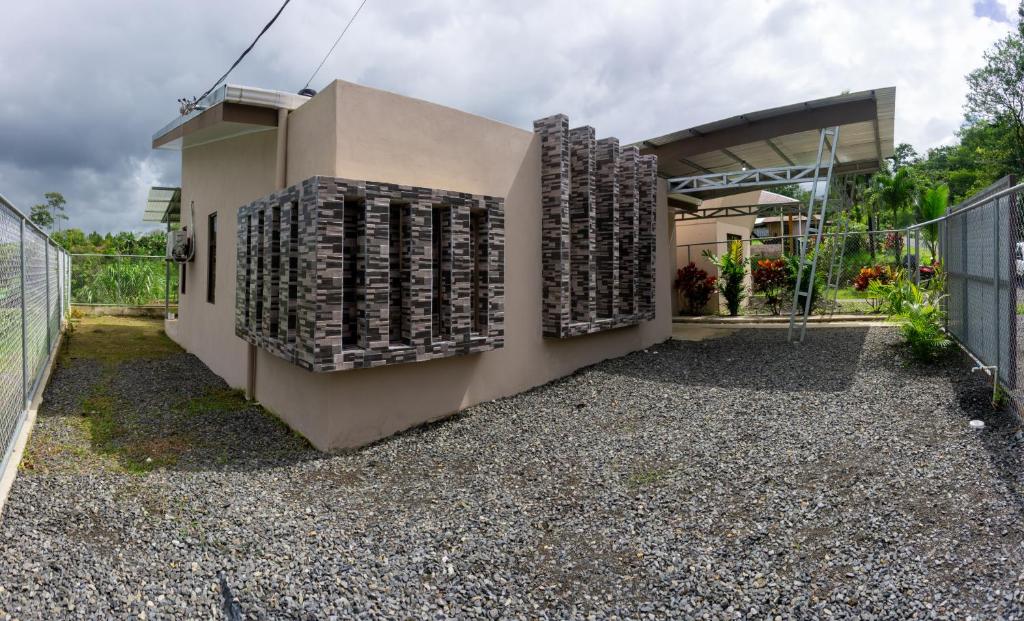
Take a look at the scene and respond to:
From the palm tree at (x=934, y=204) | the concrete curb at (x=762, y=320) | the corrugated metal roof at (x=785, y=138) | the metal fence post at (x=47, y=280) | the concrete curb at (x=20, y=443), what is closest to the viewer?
the concrete curb at (x=20, y=443)

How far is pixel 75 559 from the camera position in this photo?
318 cm

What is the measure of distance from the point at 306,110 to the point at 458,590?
187 inches

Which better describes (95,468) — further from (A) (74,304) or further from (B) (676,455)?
(A) (74,304)

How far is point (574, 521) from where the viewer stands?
3795 mm

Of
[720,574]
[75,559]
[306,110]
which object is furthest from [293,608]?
[306,110]

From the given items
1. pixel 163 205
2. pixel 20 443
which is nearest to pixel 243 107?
pixel 20 443

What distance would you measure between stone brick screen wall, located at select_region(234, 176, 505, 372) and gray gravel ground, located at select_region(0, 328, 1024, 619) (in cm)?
92

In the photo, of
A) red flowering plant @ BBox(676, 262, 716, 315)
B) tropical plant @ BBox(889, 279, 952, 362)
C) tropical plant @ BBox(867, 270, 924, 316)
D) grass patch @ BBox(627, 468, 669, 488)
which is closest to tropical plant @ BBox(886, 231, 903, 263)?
red flowering plant @ BBox(676, 262, 716, 315)

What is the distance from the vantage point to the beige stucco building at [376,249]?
17.3 feet

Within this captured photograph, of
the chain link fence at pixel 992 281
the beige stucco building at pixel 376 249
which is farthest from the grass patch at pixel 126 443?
the chain link fence at pixel 992 281

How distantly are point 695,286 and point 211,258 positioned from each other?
406 inches

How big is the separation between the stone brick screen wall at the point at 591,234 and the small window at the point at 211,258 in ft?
17.7

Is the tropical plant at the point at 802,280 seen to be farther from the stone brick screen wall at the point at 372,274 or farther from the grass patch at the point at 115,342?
the grass patch at the point at 115,342

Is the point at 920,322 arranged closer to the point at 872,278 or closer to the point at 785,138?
the point at 785,138
